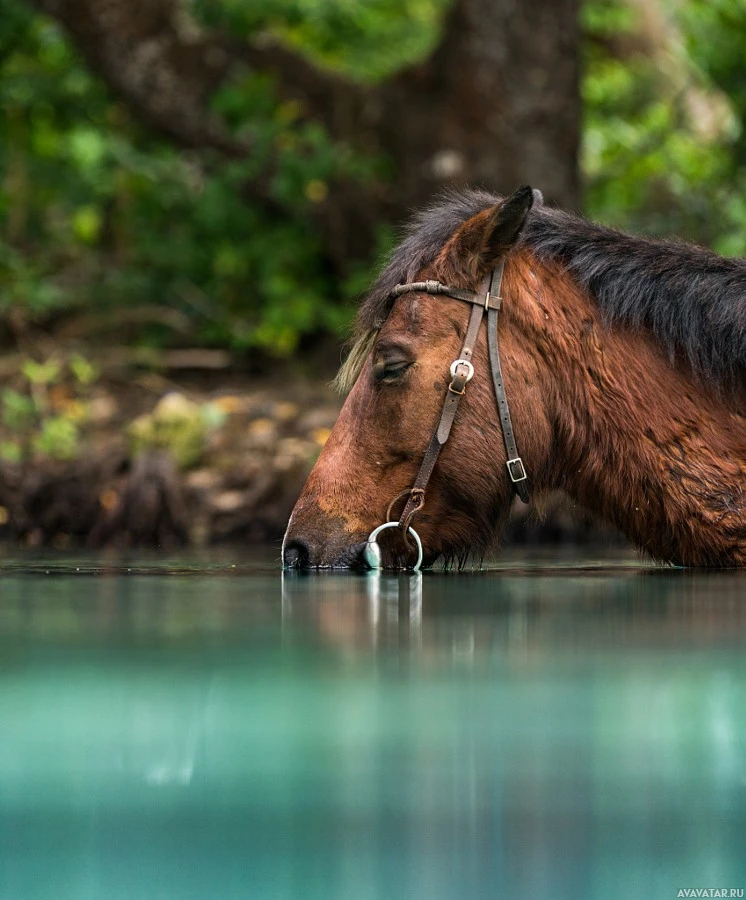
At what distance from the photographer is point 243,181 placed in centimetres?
1140

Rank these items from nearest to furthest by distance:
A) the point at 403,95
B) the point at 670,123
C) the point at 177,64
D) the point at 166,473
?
the point at 166,473, the point at 403,95, the point at 177,64, the point at 670,123

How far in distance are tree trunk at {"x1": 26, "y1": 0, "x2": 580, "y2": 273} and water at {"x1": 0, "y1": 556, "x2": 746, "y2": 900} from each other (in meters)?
7.88

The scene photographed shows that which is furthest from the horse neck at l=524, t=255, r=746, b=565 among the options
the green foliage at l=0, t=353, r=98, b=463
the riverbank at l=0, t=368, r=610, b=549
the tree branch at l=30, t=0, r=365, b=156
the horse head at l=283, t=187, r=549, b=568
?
the tree branch at l=30, t=0, r=365, b=156

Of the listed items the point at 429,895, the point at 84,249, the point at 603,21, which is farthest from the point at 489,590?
the point at 603,21

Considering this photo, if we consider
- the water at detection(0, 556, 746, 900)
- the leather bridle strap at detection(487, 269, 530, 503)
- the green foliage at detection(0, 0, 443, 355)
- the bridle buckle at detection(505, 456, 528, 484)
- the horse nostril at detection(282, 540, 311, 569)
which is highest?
the green foliage at detection(0, 0, 443, 355)

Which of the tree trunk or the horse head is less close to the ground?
the tree trunk

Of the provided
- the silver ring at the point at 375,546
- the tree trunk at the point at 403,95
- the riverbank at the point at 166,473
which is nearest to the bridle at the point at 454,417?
the silver ring at the point at 375,546

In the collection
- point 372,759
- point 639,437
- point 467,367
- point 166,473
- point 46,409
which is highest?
point 46,409

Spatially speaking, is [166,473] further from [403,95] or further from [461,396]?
[461,396]

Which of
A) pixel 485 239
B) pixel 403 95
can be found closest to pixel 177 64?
pixel 403 95

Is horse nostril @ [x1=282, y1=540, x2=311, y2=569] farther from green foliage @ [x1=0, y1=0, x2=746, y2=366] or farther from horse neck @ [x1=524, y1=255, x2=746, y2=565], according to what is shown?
green foliage @ [x1=0, y1=0, x2=746, y2=366]

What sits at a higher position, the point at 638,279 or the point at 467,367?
the point at 638,279

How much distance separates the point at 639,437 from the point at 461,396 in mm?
619

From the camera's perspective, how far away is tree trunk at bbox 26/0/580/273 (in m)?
10.6
